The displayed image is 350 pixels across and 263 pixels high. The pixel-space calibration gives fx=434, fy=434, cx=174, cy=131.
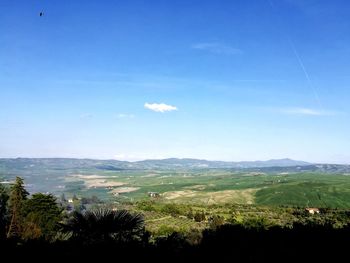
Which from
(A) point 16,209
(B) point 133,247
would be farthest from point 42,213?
(B) point 133,247

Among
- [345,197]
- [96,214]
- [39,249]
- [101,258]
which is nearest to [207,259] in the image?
[101,258]

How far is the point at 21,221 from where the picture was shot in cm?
5247

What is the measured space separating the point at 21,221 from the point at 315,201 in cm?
12505

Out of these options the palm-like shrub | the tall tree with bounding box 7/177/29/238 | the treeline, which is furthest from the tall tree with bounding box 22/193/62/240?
the palm-like shrub

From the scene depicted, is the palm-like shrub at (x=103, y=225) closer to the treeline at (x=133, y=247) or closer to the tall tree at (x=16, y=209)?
the treeline at (x=133, y=247)

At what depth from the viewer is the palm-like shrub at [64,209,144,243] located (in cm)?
2377

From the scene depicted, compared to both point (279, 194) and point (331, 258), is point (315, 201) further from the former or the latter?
point (331, 258)

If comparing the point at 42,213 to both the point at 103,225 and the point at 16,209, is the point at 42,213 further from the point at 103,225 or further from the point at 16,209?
the point at 103,225

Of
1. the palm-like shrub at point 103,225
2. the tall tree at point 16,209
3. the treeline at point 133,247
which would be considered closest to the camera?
the treeline at point 133,247

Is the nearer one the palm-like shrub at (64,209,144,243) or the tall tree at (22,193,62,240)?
the palm-like shrub at (64,209,144,243)

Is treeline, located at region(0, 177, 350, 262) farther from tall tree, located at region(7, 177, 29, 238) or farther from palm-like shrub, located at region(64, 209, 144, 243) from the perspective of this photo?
tall tree, located at region(7, 177, 29, 238)

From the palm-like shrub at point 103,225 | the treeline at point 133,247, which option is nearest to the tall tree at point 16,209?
the treeline at point 133,247

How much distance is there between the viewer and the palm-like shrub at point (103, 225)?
23.8 metres

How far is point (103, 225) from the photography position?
23.8 metres
